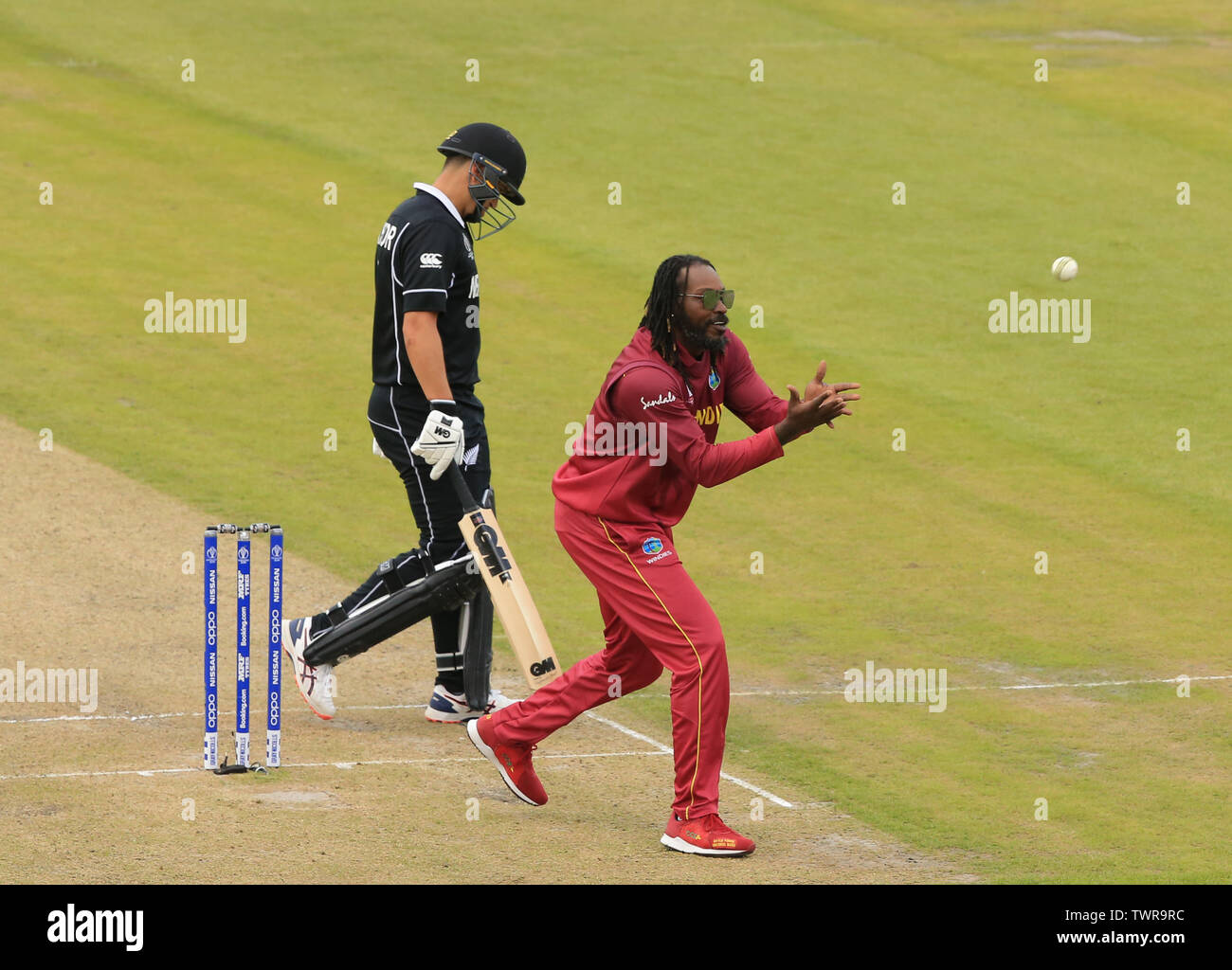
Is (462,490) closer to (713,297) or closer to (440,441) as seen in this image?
(440,441)

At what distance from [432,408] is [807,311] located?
Result: 8842 millimetres

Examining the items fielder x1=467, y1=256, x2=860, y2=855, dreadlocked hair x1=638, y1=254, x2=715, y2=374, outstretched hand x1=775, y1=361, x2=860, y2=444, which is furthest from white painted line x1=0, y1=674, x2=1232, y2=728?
outstretched hand x1=775, y1=361, x2=860, y2=444

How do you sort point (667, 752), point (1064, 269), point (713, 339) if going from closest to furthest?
point (713, 339) → point (667, 752) → point (1064, 269)

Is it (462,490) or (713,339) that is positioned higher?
(713,339)

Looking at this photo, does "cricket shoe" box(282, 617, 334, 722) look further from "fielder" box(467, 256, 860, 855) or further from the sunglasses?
the sunglasses

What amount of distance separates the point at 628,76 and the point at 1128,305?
28.8 feet

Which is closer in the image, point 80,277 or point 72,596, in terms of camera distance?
point 72,596

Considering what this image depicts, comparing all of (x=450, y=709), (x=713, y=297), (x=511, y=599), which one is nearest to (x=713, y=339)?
(x=713, y=297)

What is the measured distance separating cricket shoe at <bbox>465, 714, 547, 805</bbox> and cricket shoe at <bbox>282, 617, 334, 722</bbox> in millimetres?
1320

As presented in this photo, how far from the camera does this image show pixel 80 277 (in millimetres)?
16812

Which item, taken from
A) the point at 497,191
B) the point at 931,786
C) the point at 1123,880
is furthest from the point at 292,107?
the point at 1123,880

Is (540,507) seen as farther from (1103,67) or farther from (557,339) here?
(1103,67)

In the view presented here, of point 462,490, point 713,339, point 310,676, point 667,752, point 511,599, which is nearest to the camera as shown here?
point 713,339

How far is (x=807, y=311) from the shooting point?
16.8 metres
